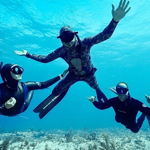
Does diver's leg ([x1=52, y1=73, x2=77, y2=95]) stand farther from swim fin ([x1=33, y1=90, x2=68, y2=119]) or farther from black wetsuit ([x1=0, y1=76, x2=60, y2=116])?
black wetsuit ([x1=0, y1=76, x2=60, y2=116])

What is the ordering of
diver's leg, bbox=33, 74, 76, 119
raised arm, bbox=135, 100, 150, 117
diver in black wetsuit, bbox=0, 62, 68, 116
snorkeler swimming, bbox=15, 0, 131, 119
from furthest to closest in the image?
diver's leg, bbox=33, 74, 76, 119 < raised arm, bbox=135, 100, 150, 117 < snorkeler swimming, bbox=15, 0, 131, 119 < diver in black wetsuit, bbox=0, 62, 68, 116

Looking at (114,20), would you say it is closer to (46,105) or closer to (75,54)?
(75,54)

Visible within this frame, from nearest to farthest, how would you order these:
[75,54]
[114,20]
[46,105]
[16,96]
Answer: [16,96] < [114,20] < [75,54] < [46,105]

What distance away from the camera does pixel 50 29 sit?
21656 millimetres

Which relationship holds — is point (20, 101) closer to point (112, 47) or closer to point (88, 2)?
point (88, 2)

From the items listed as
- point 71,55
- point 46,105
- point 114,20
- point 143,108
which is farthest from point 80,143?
point 114,20

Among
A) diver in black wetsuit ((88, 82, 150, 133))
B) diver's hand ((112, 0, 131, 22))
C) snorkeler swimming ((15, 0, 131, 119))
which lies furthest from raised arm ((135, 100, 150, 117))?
diver's hand ((112, 0, 131, 22))

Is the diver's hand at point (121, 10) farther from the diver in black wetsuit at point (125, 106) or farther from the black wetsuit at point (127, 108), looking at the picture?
the black wetsuit at point (127, 108)

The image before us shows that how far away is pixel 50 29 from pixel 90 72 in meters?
16.6

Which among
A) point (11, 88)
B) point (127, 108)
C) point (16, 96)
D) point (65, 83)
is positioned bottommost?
point (127, 108)

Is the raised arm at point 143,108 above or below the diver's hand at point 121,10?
below

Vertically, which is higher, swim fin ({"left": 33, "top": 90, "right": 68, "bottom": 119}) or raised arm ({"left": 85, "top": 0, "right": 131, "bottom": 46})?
raised arm ({"left": 85, "top": 0, "right": 131, "bottom": 46})

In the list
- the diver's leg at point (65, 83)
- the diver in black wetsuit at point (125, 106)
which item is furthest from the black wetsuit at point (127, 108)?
the diver's leg at point (65, 83)

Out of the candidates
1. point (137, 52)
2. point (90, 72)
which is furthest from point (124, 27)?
point (90, 72)
